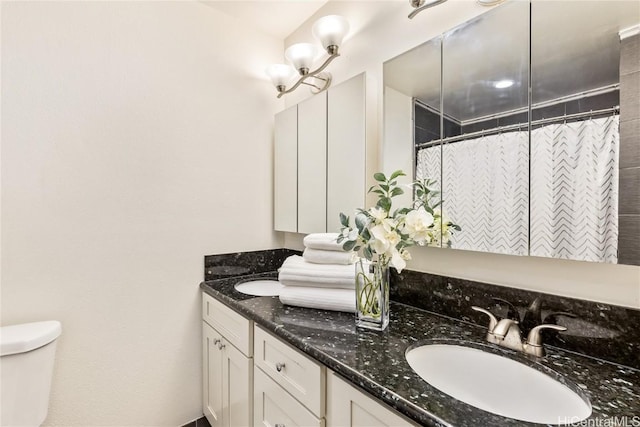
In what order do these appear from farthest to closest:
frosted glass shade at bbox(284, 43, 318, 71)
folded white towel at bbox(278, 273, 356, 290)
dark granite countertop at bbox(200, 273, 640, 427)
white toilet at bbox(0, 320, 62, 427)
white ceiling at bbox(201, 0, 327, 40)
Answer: white ceiling at bbox(201, 0, 327, 40) < frosted glass shade at bbox(284, 43, 318, 71) < folded white towel at bbox(278, 273, 356, 290) < white toilet at bbox(0, 320, 62, 427) < dark granite countertop at bbox(200, 273, 640, 427)

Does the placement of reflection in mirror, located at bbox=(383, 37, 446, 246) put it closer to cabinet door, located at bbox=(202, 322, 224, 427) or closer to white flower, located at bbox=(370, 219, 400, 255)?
white flower, located at bbox=(370, 219, 400, 255)

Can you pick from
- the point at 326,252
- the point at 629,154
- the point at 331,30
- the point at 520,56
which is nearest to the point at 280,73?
the point at 331,30

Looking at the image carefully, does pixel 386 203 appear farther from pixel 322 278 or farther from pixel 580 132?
pixel 580 132

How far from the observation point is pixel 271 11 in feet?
5.69

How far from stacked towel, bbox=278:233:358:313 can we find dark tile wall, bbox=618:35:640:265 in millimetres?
762

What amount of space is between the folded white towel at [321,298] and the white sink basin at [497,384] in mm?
325

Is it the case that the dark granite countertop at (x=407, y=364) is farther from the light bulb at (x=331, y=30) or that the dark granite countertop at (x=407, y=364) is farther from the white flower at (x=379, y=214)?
the light bulb at (x=331, y=30)

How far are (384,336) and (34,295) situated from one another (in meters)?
1.44

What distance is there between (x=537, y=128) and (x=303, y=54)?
1.13m

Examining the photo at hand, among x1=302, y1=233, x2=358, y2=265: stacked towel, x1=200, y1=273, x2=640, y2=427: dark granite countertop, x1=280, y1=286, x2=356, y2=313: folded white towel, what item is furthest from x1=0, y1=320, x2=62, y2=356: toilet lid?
x1=302, y1=233, x2=358, y2=265: stacked towel

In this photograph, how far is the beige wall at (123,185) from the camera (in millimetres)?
1259

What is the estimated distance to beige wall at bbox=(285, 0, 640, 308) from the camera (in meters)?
0.79

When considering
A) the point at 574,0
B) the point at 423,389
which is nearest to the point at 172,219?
the point at 423,389

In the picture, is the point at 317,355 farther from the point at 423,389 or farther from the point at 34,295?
the point at 34,295
